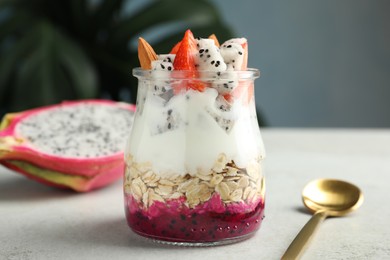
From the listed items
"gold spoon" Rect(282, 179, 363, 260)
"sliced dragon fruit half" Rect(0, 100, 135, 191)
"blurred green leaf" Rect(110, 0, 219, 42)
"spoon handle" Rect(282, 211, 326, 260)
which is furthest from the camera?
"blurred green leaf" Rect(110, 0, 219, 42)

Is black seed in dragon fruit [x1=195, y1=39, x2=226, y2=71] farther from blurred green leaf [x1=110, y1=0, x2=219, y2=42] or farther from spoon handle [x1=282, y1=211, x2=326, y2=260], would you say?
blurred green leaf [x1=110, y1=0, x2=219, y2=42]

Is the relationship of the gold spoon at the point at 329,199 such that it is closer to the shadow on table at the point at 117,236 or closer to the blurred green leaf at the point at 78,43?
the shadow on table at the point at 117,236

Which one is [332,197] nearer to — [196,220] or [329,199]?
[329,199]

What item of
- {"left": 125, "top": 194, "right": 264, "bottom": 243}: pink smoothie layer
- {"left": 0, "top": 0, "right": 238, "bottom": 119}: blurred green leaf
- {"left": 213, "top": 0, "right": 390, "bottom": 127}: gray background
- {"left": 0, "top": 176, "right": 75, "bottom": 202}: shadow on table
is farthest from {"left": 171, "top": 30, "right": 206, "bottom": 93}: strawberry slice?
{"left": 213, "top": 0, "right": 390, "bottom": 127}: gray background

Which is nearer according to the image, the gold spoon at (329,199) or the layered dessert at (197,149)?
the layered dessert at (197,149)

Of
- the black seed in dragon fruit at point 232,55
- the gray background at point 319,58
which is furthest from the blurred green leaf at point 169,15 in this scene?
the black seed in dragon fruit at point 232,55

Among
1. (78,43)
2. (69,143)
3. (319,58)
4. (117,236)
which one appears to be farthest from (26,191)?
(319,58)
